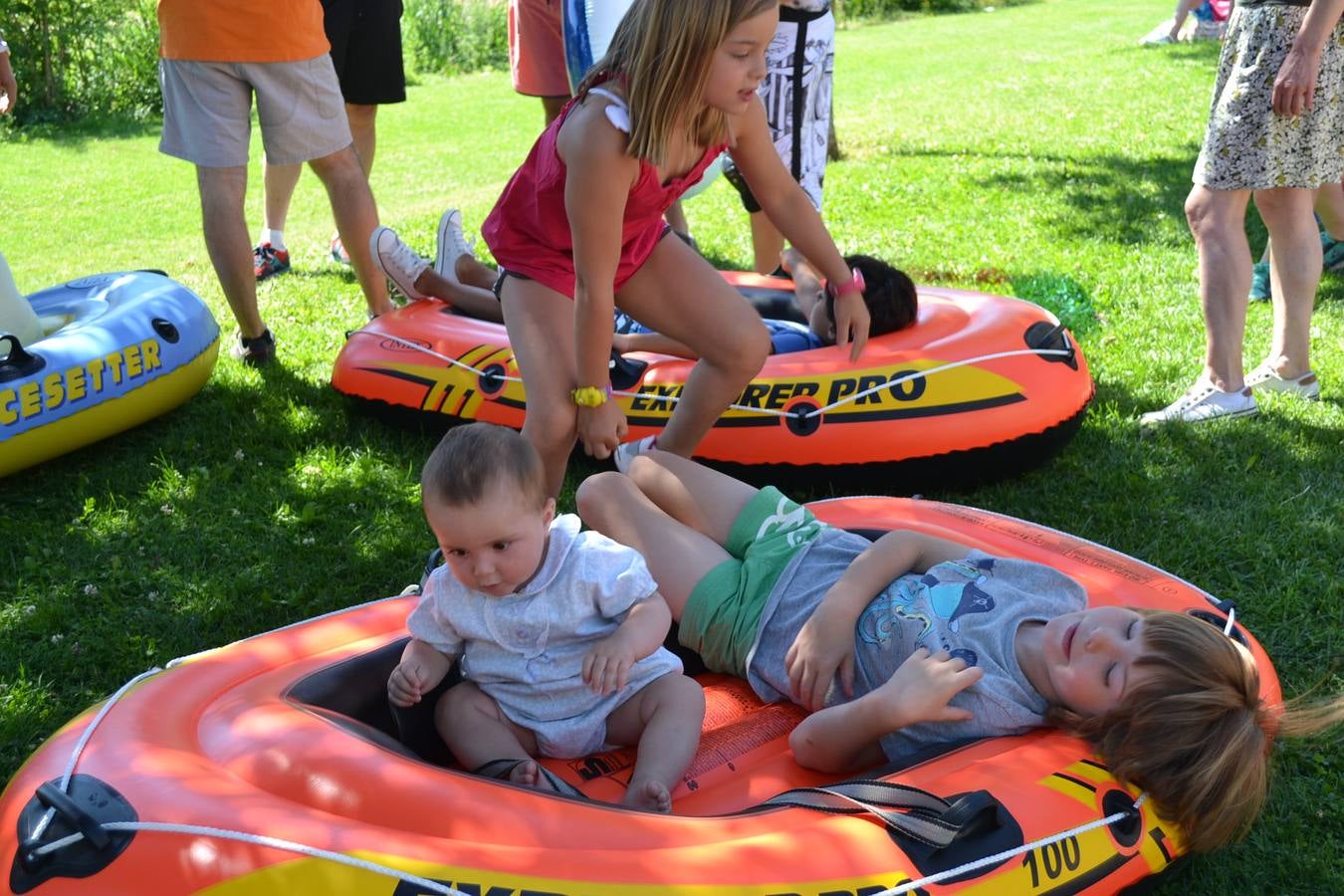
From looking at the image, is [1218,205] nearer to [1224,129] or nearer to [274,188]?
[1224,129]

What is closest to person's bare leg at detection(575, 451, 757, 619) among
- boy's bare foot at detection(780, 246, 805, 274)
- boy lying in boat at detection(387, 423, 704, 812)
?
boy lying in boat at detection(387, 423, 704, 812)

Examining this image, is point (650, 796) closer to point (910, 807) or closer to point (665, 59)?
point (910, 807)

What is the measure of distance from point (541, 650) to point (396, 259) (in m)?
3.06

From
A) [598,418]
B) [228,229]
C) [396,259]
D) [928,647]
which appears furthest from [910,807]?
[228,229]

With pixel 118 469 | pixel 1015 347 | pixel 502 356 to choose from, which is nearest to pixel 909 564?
pixel 1015 347

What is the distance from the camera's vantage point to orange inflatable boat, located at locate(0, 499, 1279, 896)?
2010 mm

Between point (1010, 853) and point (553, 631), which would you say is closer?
point (1010, 853)

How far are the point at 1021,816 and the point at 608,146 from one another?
1.69m

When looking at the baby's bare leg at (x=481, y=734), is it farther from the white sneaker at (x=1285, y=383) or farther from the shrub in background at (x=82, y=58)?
the shrub in background at (x=82, y=58)

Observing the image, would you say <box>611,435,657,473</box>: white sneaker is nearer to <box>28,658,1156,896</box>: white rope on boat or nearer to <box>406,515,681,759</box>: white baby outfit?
<box>406,515,681,759</box>: white baby outfit

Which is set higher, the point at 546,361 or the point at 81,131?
the point at 546,361

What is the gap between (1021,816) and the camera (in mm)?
2264

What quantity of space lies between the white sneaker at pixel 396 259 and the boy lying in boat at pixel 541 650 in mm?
2844

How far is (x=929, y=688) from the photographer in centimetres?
249
